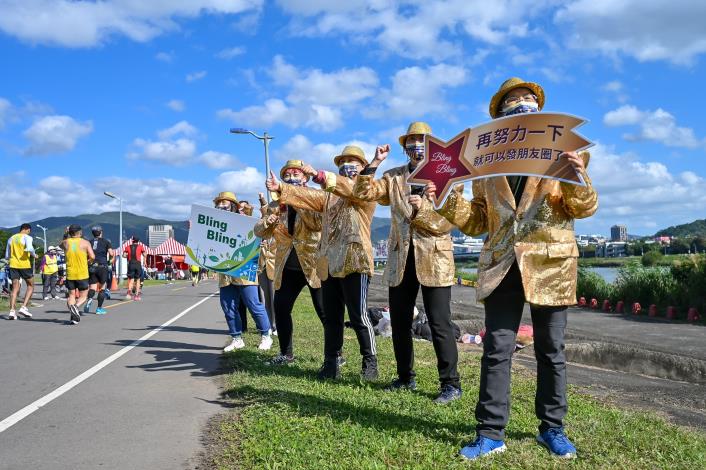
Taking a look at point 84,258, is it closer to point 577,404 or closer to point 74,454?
point 74,454

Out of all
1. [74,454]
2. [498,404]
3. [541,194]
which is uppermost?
[541,194]

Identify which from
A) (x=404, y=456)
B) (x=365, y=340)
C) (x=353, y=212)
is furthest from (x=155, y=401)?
(x=404, y=456)

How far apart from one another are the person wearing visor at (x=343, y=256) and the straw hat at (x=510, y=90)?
6.21ft

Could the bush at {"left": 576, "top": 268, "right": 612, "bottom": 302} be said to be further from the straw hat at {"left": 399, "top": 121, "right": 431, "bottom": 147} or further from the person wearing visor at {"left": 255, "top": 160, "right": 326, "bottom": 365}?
the straw hat at {"left": 399, "top": 121, "right": 431, "bottom": 147}

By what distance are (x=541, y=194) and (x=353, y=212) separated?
92.2 inches

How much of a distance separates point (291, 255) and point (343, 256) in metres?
1.29

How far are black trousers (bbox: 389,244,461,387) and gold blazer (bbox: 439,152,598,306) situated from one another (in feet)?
3.84

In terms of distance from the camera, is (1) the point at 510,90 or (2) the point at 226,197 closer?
(1) the point at 510,90

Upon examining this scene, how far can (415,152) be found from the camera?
17.0 feet

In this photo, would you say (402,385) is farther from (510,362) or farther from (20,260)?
(20,260)

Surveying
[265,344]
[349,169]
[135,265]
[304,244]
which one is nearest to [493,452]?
[349,169]

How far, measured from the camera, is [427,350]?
8070 mm

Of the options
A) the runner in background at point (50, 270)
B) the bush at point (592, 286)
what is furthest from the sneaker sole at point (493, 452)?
the runner in background at point (50, 270)

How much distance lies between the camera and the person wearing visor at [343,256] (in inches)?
227
